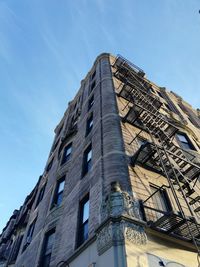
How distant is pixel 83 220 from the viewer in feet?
38.0

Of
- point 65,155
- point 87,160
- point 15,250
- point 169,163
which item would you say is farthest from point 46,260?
point 15,250

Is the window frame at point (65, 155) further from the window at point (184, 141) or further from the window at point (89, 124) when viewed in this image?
the window at point (184, 141)

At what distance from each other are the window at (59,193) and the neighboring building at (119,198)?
24 mm

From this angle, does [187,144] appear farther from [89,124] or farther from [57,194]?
[57,194]

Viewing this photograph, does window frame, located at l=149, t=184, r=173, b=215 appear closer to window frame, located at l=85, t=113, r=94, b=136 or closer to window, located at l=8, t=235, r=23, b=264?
window frame, located at l=85, t=113, r=94, b=136

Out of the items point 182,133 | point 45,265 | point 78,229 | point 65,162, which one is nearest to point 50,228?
point 45,265

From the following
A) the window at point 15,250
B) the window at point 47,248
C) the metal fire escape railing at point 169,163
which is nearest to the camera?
the metal fire escape railing at point 169,163

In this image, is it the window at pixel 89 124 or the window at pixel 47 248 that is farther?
the window at pixel 89 124

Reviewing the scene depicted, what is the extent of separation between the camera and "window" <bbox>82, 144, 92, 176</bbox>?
14.3 meters

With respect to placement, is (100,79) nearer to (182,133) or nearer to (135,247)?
(182,133)

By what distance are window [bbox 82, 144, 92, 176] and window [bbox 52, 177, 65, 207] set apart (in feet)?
8.89

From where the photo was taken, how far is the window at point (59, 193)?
15592 millimetres

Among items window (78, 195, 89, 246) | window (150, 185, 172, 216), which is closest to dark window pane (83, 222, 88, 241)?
window (78, 195, 89, 246)

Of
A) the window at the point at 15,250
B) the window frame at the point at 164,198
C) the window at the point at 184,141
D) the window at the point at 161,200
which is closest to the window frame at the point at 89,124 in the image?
the window at the point at 184,141
